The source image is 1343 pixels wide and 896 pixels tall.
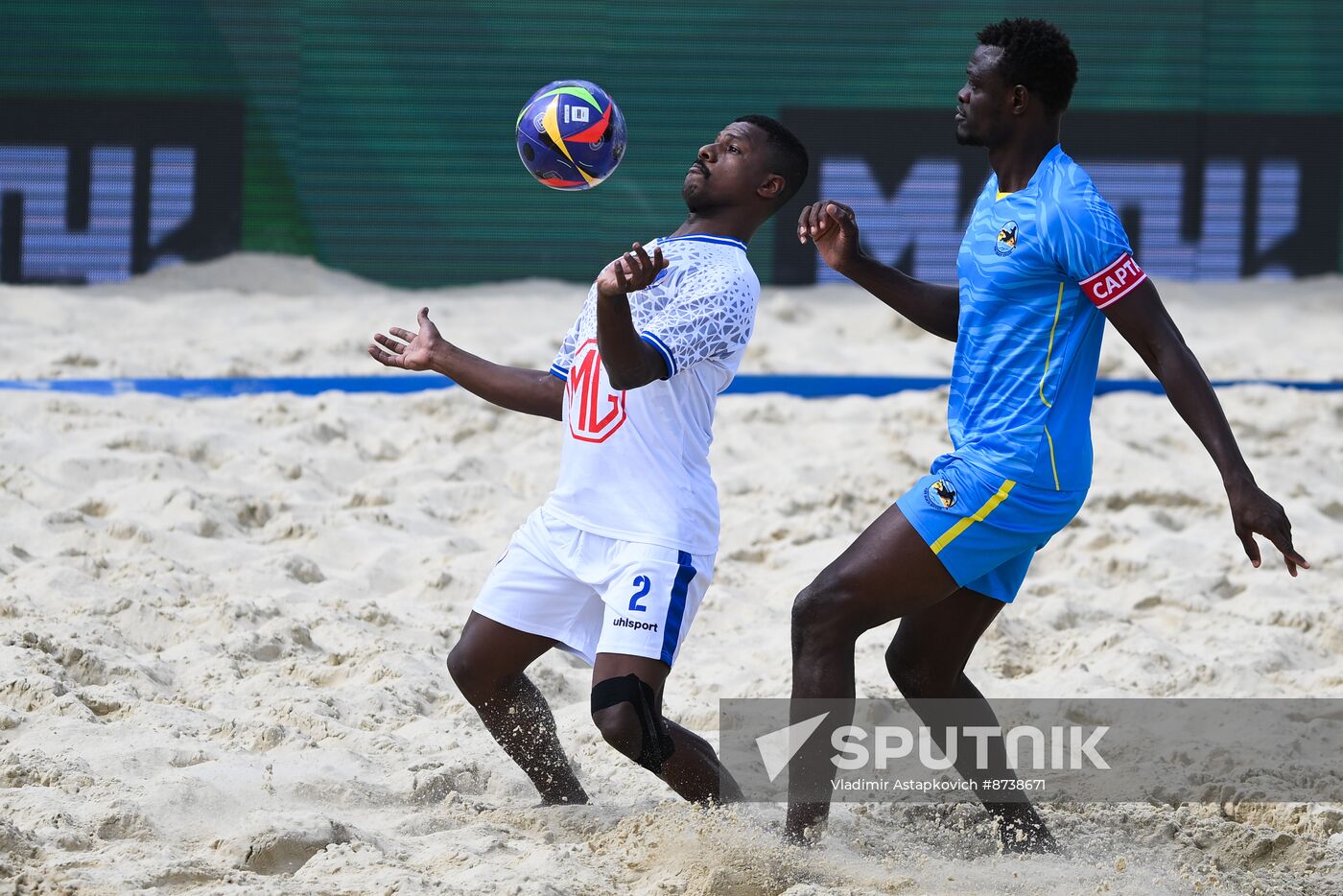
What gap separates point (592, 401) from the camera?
3.25 metres

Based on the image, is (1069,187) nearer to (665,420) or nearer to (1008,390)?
(1008,390)

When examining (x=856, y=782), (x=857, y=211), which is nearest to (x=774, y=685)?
(x=856, y=782)

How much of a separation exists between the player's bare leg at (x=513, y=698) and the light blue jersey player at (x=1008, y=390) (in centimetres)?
60

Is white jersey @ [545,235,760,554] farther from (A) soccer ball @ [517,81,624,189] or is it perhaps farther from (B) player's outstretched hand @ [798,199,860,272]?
(A) soccer ball @ [517,81,624,189]

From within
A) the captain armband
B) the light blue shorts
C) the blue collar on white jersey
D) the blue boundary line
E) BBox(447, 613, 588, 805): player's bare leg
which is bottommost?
the blue boundary line

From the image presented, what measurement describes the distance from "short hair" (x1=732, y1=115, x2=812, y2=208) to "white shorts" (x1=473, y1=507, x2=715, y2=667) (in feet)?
3.04

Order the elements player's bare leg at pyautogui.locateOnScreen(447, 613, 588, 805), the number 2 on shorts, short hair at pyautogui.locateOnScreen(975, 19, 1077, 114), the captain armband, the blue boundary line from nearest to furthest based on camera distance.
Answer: the captain armband < the number 2 on shorts < short hair at pyautogui.locateOnScreen(975, 19, 1077, 114) < player's bare leg at pyautogui.locateOnScreen(447, 613, 588, 805) < the blue boundary line

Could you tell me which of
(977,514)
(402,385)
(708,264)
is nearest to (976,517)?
(977,514)

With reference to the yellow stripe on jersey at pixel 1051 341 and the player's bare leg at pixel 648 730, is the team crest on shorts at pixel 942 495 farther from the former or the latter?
the player's bare leg at pixel 648 730

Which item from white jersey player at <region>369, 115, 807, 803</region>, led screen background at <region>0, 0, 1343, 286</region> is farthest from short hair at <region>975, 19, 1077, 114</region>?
led screen background at <region>0, 0, 1343, 286</region>

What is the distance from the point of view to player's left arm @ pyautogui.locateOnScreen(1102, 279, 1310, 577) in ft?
9.26

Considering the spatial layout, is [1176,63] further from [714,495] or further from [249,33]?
[714,495]

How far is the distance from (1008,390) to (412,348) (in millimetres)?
1379

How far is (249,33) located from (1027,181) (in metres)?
8.24
